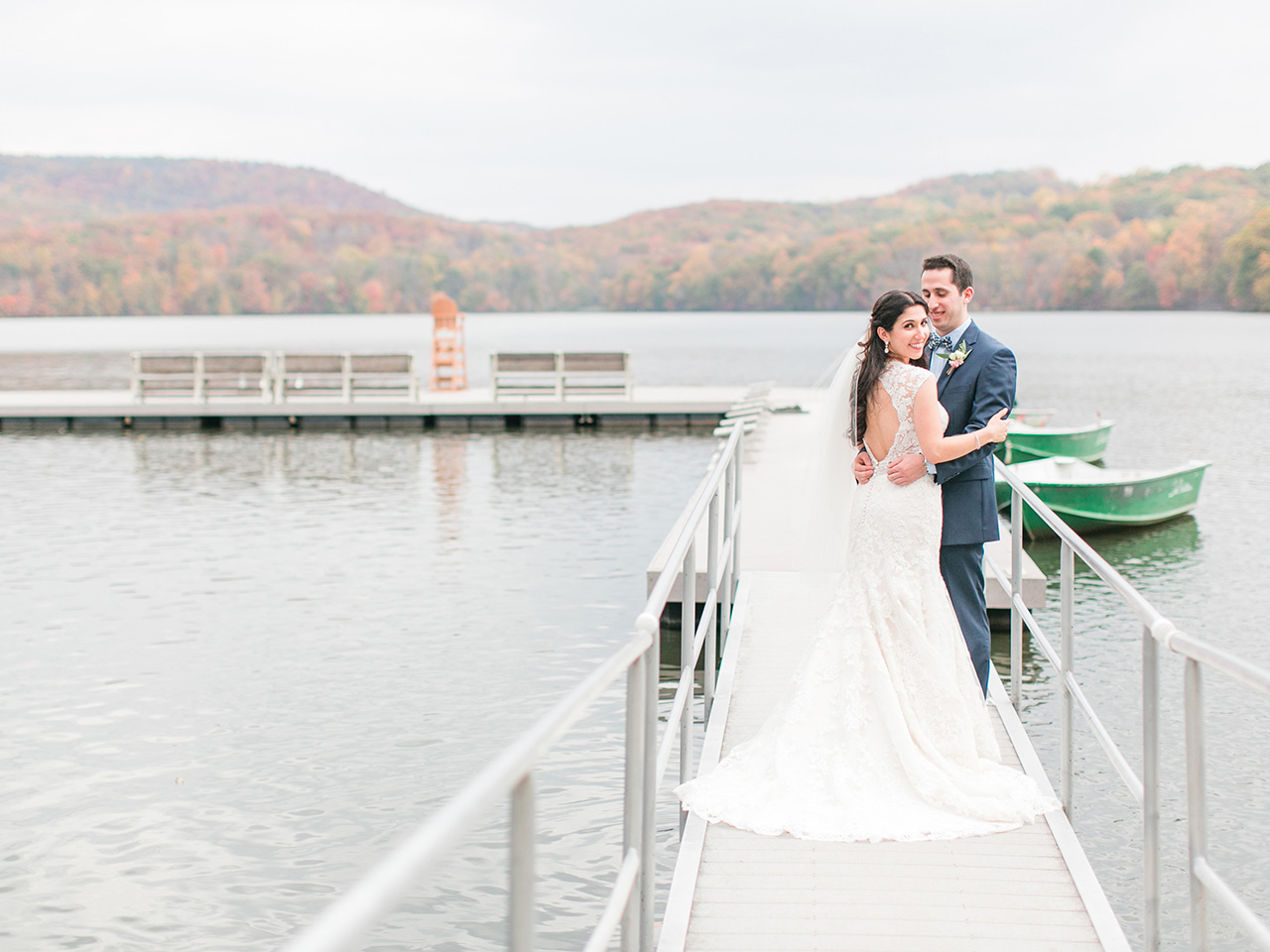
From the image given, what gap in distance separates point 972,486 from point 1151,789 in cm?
175

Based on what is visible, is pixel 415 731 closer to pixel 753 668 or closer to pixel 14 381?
pixel 753 668

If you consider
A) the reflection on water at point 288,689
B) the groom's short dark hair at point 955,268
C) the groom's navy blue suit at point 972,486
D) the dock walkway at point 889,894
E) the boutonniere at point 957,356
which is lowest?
the reflection on water at point 288,689

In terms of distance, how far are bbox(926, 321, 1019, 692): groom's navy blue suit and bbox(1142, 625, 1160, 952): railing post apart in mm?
1515

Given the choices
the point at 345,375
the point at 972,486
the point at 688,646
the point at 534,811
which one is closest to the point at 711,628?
the point at 688,646

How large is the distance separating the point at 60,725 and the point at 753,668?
375 cm

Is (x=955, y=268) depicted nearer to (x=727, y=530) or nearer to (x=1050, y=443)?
(x=727, y=530)

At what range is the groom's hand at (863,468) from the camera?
441 cm

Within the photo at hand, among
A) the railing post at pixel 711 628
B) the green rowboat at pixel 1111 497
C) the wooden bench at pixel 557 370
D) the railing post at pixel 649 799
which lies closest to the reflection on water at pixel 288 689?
the railing post at pixel 711 628

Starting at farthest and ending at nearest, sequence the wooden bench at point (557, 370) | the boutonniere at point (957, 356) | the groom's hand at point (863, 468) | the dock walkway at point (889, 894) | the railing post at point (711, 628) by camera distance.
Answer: the wooden bench at point (557, 370)
the railing post at point (711, 628)
the boutonniere at point (957, 356)
the groom's hand at point (863, 468)
the dock walkway at point (889, 894)

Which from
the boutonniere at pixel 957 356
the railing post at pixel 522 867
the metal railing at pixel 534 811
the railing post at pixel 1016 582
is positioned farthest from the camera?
the railing post at pixel 1016 582

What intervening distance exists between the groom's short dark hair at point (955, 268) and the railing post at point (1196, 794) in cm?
237

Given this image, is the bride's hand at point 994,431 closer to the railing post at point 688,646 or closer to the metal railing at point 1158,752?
the metal railing at point 1158,752

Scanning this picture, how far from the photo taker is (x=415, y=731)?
6594mm

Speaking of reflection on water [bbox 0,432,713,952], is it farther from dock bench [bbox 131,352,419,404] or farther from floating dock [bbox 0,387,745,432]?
dock bench [bbox 131,352,419,404]
